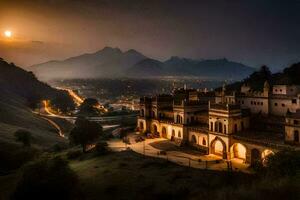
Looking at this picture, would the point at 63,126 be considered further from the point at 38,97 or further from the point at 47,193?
the point at 47,193

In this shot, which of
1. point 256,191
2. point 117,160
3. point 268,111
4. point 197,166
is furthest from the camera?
point 268,111

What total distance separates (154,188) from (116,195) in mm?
4492

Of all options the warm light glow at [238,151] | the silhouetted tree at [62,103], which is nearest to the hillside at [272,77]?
the warm light glow at [238,151]

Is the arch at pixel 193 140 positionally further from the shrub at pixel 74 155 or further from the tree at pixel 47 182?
the tree at pixel 47 182

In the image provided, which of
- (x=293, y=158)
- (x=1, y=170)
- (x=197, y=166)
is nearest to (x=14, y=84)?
(x=1, y=170)

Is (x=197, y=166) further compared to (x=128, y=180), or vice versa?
(x=197, y=166)

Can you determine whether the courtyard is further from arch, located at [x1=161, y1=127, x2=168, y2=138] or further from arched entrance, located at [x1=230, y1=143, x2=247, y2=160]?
arch, located at [x1=161, y1=127, x2=168, y2=138]

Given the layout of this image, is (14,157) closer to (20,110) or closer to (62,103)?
(20,110)

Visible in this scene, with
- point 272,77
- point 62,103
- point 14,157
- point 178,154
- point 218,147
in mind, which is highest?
point 272,77

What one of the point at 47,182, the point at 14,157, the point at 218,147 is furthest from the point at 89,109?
the point at 47,182

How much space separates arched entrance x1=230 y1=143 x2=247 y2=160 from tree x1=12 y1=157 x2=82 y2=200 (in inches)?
908

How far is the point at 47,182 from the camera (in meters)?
32.6

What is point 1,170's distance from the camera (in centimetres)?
5203

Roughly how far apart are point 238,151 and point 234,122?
4.42 metres
